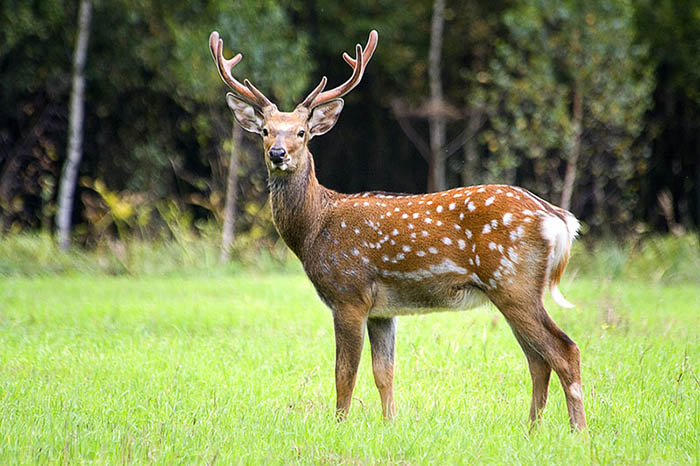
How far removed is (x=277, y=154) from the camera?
5473mm

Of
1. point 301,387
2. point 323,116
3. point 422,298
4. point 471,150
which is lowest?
point 301,387

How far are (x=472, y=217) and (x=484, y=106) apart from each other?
13.9 meters

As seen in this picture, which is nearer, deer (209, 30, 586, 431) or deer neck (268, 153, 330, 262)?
deer (209, 30, 586, 431)

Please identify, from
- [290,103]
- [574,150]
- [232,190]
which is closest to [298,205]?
[232,190]

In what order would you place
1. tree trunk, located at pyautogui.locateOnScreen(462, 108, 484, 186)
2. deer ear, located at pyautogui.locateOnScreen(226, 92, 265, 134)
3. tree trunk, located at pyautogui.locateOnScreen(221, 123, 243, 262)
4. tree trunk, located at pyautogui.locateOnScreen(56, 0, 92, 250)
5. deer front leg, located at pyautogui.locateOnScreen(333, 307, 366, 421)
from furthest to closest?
tree trunk, located at pyautogui.locateOnScreen(462, 108, 484, 186), tree trunk, located at pyautogui.locateOnScreen(221, 123, 243, 262), tree trunk, located at pyautogui.locateOnScreen(56, 0, 92, 250), deer ear, located at pyautogui.locateOnScreen(226, 92, 265, 134), deer front leg, located at pyautogui.locateOnScreen(333, 307, 366, 421)

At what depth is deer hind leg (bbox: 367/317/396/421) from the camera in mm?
Answer: 5395

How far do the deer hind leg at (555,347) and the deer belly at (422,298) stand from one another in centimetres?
30

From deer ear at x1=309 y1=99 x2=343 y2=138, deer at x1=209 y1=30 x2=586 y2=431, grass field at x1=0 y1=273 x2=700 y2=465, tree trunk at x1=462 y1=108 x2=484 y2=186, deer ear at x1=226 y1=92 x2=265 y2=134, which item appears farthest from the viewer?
tree trunk at x1=462 y1=108 x2=484 y2=186

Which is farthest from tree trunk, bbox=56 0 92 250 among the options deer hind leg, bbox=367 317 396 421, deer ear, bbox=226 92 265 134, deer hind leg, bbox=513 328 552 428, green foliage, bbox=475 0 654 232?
deer hind leg, bbox=513 328 552 428

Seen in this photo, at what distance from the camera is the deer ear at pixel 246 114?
6098mm

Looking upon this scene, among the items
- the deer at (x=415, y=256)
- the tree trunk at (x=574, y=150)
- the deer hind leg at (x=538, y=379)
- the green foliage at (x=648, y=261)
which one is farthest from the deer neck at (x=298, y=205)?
the tree trunk at (x=574, y=150)

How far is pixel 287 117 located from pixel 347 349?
1540 mm

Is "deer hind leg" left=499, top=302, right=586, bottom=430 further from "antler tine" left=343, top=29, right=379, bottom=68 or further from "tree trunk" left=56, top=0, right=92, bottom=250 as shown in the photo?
"tree trunk" left=56, top=0, right=92, bottom=250

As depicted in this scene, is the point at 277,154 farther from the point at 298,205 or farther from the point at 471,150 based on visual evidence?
the point at 471,150
